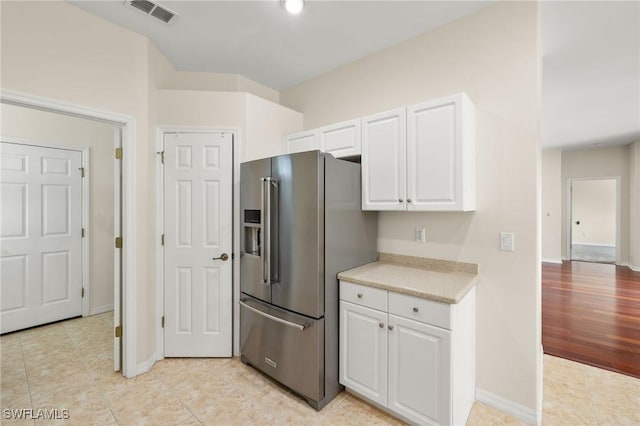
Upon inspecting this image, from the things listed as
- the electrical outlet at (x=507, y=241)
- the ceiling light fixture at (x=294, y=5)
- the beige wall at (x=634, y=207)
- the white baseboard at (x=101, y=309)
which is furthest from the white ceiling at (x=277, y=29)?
the beige wall at (x=634, y=207)

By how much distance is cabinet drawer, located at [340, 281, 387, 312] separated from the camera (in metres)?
1.90

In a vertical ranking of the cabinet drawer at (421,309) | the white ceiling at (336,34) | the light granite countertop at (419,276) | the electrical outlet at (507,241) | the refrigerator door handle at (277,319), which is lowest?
the refrigerator door handle at (277,319)

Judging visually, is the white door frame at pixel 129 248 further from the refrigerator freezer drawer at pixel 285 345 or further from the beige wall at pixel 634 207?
the beige wall at pixel 634 207

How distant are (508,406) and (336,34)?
316 cm

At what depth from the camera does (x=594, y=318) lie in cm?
355

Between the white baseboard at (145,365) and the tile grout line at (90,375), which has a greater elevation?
the white baseboard at (145,365)

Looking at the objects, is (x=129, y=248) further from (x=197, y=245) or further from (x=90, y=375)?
(x=90, y=375)

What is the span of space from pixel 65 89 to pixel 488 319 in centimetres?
354

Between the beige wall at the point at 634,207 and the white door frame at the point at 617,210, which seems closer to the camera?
the beige wall at the point at 634,207

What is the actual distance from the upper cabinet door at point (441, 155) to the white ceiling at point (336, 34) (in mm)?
830

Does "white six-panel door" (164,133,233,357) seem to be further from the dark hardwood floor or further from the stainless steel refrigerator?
the dark hardwood floor

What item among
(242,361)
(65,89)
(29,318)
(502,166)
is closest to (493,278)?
(502,166)

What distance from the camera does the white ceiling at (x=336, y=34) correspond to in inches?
83.7

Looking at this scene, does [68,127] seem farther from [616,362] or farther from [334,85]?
[616,362]
